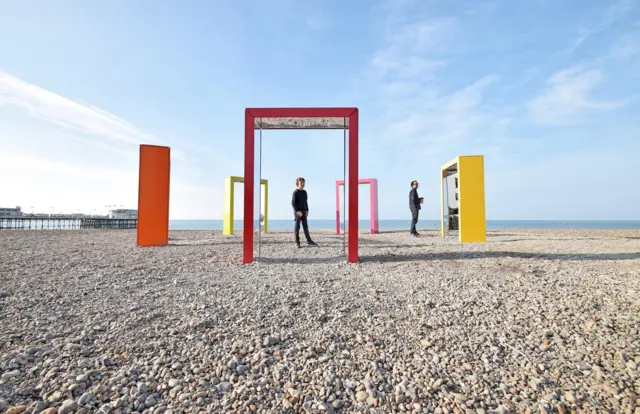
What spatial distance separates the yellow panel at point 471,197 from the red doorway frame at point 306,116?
5421mm

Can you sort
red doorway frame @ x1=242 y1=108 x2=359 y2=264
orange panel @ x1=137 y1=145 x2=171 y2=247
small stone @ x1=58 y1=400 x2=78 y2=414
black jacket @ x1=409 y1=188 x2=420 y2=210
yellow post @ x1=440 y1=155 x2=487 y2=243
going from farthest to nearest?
black jacket @ x1=409 y1=188 x2=420 y2=210, yellow post @ x1=440 y1=155 x2=487 y2=243, orange panel @ x1=137 y1=145 x2=171 y2=247, red doorway frame @ x1=242 y1=108 x2=359 y2=264, small stone @ x1=58 y1=400 x2=78 y2=414

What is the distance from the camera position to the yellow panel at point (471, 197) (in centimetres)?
1003

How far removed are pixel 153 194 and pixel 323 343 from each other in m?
8.61

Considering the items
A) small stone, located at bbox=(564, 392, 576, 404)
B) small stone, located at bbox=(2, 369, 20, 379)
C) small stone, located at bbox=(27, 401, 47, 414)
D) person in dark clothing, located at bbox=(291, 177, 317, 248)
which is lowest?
small stone, located at bbox=(564, 392, 576, 404)

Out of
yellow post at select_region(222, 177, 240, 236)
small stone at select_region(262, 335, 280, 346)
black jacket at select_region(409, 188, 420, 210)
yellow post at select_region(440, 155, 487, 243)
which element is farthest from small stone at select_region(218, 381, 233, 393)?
yellow post at select_region(222, 177, 240, 236)

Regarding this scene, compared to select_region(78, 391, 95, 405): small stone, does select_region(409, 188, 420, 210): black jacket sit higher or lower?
higher

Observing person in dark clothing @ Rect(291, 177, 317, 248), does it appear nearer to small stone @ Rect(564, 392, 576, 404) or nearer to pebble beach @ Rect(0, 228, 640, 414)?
pebble beach @ Rect(0, 228, 640, 414)

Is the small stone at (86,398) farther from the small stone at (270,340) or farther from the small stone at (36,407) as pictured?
the small stone at (270,340)

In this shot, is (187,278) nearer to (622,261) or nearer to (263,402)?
(263,402)

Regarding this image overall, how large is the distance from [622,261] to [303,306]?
6159mm

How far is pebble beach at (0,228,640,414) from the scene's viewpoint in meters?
2.04

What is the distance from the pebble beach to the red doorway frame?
1.35 meters

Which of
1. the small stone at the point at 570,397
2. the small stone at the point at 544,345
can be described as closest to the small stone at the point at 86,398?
the small stone at the point at 570,397

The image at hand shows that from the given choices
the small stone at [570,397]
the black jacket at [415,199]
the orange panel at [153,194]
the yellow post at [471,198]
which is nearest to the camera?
the small stone at [570,397]
